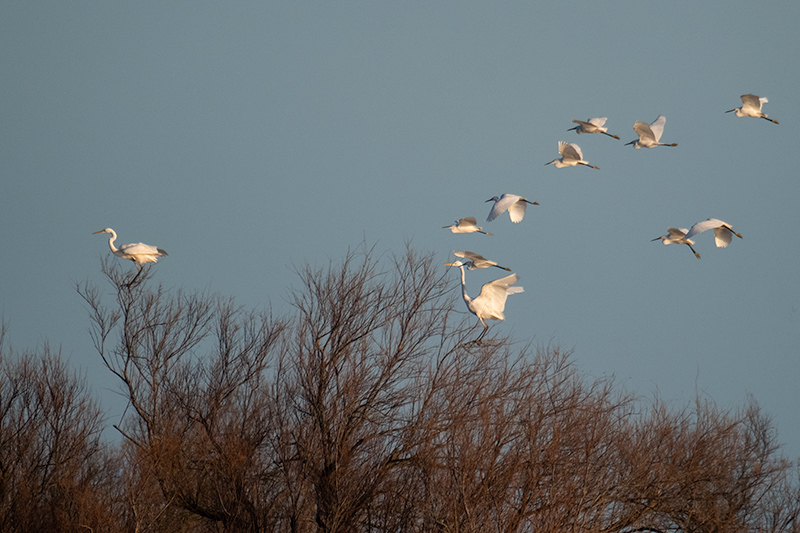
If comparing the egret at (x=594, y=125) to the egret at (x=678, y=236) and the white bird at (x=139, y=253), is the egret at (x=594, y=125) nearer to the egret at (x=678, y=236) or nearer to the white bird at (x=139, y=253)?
the egret at (x=678, y=236)

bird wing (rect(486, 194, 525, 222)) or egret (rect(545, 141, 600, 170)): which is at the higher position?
egret (rect(545, 141, 600, 170))

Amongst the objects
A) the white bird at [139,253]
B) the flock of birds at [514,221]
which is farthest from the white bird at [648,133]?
the white bird at [139,253]

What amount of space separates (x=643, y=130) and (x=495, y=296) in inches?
176

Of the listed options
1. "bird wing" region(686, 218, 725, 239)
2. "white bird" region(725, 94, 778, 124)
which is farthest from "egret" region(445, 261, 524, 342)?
"white bird" region(725, 94, 778, 124)

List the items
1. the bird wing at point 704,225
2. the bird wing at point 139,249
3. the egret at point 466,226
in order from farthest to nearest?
1. the bird wing at point 139,249
2. the egret at point 466,226
3. the bird wing at point 704,225

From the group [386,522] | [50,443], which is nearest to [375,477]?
[386,522]

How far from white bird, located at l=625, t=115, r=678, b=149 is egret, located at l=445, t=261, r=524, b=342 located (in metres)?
3.95

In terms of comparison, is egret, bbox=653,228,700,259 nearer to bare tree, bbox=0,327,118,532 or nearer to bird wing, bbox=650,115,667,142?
bird wing, bbox=650,115,667,142

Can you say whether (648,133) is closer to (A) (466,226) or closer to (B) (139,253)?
(A) (466,226)

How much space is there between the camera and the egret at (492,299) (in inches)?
583

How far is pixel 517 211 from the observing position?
1573 centimetres

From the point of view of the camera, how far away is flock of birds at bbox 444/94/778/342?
14.8 metres

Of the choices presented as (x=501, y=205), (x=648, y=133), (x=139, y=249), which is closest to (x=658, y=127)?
(x=648, y=133)

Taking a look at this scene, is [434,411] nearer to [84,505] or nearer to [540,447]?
[540,447]
